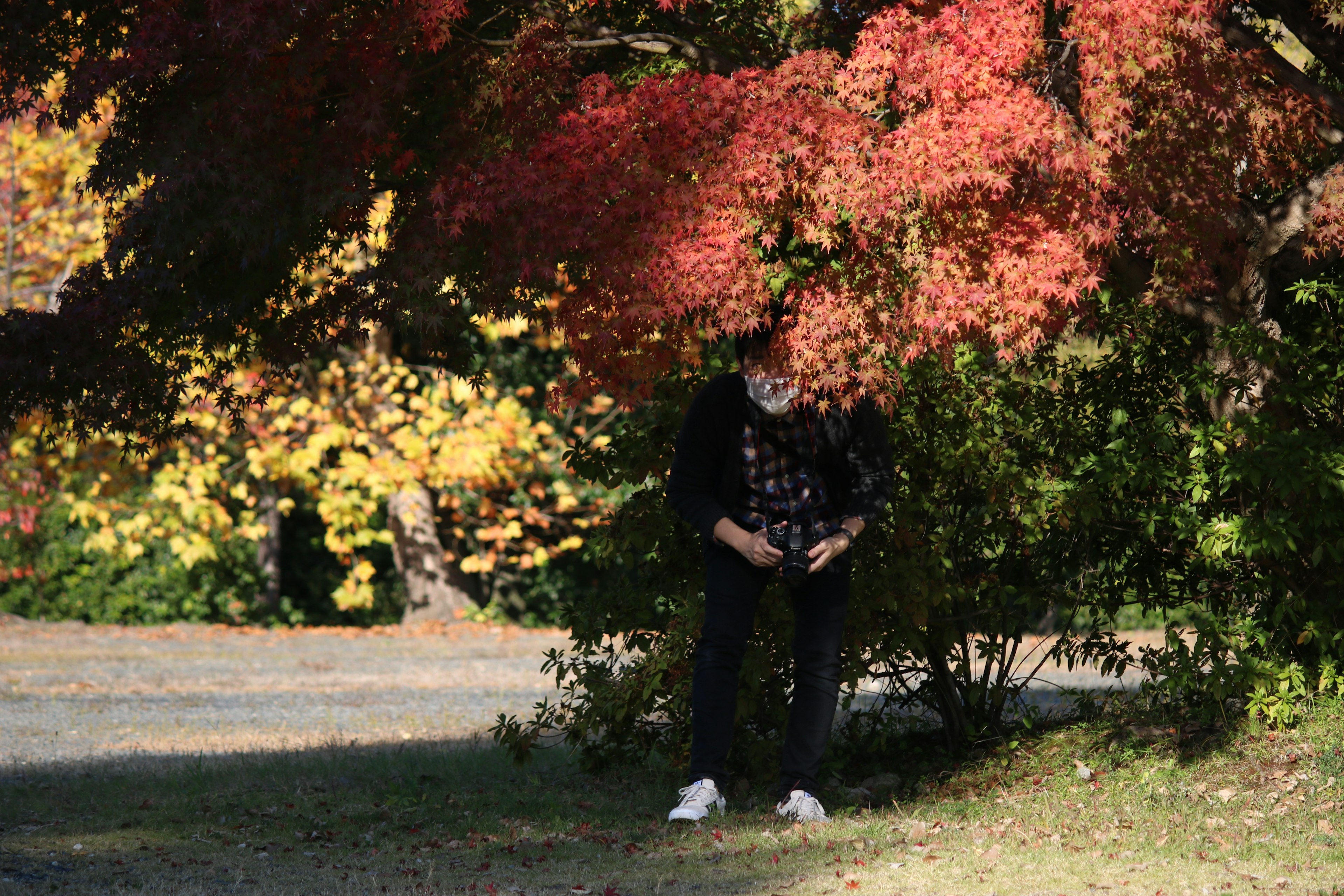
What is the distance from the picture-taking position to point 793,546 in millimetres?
4215

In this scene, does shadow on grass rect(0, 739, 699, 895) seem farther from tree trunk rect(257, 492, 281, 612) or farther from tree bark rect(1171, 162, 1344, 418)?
tree trunk rect(257, 492, 281, 612)

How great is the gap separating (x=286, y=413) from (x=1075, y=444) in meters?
11.2

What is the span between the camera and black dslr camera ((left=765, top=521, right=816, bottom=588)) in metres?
4.18

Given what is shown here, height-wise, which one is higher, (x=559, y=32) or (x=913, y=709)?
(x=559, y=32)

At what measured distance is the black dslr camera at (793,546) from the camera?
165 inches

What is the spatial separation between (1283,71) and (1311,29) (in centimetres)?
36

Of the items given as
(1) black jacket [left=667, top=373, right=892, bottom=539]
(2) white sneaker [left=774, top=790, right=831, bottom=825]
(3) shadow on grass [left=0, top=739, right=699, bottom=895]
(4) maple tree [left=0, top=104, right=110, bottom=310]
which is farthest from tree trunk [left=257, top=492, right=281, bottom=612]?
(2) white sneaker [left=774, top=790, right=831, bottom=825]

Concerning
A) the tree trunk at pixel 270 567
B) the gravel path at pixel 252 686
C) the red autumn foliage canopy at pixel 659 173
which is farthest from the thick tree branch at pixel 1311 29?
the tree trunk at pixel 270 567

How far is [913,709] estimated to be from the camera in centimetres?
586

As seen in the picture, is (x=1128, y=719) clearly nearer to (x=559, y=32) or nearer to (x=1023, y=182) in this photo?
(x=1023, y=182)

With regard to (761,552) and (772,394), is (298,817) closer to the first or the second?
(761,552)

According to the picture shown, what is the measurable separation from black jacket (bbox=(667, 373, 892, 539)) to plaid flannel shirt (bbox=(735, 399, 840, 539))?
0.04m

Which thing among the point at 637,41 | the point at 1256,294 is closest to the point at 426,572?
the point at 637,41

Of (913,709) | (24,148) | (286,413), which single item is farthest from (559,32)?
(24,148)
